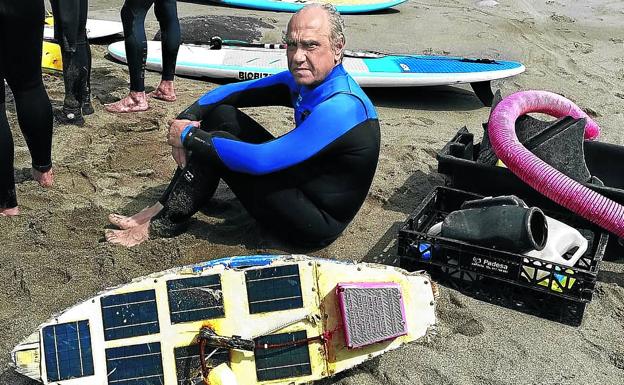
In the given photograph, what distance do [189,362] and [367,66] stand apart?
3.81 meters

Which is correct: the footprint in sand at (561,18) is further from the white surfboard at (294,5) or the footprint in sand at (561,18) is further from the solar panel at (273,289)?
the solar panel at (273,289)

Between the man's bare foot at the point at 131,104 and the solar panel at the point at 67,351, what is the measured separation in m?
2.96

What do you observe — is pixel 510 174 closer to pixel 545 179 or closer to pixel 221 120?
pixel 545 179

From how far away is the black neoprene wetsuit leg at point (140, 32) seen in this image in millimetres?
4664

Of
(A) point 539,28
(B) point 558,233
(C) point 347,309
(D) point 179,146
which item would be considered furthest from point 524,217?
(A) point 539,28

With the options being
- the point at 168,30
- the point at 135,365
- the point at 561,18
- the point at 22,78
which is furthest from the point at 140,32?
the point at 561,18

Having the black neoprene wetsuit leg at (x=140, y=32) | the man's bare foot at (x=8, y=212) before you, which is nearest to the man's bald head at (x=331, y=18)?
the man's bare foot at (x=8, y=212)

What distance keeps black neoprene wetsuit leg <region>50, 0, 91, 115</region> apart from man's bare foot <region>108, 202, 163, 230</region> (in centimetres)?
153

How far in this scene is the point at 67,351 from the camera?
2.11 m

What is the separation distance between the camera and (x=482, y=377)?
7.93 feet

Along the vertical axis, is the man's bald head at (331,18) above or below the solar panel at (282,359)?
above

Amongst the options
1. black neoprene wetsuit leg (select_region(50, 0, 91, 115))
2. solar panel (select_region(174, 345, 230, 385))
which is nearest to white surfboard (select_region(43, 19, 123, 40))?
black neoprene wetsuit leg (select_region(50, 0, 91, 115))

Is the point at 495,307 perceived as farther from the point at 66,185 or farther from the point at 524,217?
the point at 66,185

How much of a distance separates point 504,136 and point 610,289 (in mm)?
853
